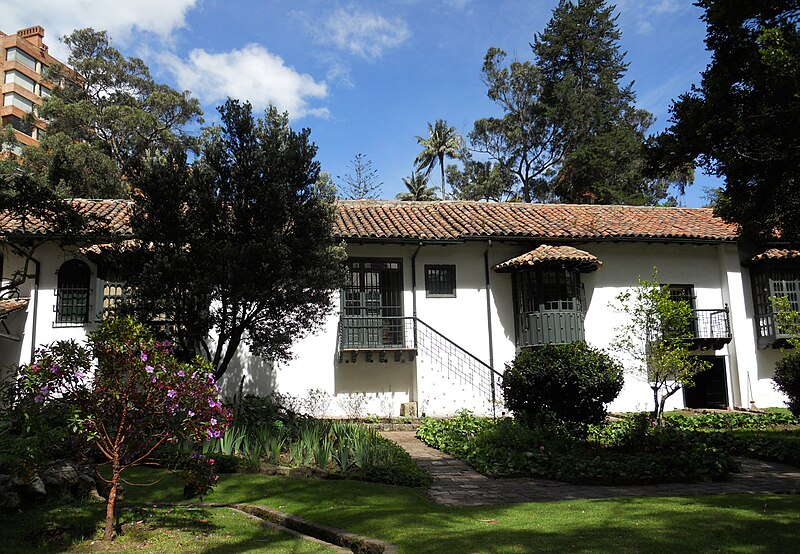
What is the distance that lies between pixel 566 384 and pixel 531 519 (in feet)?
18.9

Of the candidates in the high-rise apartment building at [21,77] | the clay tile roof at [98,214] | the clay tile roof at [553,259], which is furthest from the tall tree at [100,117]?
the high-rise apartment building at [21,77]

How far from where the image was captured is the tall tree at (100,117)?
86.6ft

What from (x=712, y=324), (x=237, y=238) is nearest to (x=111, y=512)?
(x=237, y=238)

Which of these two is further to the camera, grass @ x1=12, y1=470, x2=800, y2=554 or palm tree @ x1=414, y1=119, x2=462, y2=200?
palm tree @ x1=414, y1=119, x2=462, y2=200

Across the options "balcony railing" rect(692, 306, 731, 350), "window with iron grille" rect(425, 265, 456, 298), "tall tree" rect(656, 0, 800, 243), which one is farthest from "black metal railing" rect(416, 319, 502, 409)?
"tall tree" rect(656, 0, 800, 243)

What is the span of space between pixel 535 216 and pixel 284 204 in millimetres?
10978

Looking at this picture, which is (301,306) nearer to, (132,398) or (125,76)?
(132,398)

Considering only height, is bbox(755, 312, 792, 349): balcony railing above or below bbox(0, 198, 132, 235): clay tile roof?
below

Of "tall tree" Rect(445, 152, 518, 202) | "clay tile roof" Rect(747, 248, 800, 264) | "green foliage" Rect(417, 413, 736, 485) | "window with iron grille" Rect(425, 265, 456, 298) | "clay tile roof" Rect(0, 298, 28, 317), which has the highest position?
"tall tree" Rect(445, 152, 518, 202)

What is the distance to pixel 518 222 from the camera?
18875mm

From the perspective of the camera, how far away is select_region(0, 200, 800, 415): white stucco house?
53.3ft

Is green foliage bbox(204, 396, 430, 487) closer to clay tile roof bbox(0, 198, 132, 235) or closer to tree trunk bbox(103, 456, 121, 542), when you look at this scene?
tree trunk bbox(103, 456, 121, 542)

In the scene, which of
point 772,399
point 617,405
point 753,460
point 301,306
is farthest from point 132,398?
point 772,399

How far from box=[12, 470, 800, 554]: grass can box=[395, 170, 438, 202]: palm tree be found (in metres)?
37.8
